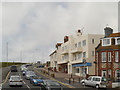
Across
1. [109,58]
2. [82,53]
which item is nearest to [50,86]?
[109,58]

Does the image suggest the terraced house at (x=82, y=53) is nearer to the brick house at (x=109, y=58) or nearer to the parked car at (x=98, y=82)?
the brick house at (x=109, y=58)

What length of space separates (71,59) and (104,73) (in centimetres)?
1798

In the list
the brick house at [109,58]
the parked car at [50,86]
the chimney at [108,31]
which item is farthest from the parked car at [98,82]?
the chimney at [108,31]

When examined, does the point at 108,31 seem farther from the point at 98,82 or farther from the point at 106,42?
the point at 98,82

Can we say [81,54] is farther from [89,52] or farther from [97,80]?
[97,80]

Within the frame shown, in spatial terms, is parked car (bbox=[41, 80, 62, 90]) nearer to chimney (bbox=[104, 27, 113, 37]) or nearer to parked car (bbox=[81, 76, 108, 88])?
parked car (bbox=[81, 76, 108, 88])

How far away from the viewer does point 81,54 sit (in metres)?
55.2

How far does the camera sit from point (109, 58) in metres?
43.3

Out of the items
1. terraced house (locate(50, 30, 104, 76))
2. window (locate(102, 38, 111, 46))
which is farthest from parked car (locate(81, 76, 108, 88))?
terraced house (locate(50, 30, 104, 76))

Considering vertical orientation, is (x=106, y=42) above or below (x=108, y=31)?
below

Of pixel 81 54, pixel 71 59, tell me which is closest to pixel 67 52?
pixel 71 59

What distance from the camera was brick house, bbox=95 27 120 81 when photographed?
41906 mm

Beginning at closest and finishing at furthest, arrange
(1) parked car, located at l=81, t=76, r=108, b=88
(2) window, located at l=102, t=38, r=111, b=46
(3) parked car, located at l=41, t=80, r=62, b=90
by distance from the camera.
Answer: (3) parked car, located at l=41, t=80, r=62, b=90, (1) parked car, located at l=81, t=76, r=108, b=88, (2) window, located at l=102, t=38, r=111, b=46

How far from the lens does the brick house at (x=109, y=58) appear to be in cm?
4191
